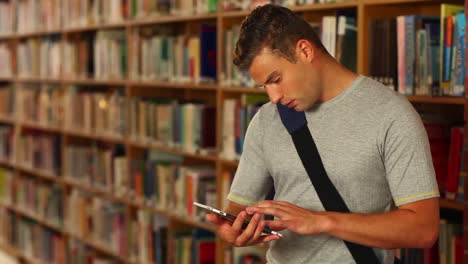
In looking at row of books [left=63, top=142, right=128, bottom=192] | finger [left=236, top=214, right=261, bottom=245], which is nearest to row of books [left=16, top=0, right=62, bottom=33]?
row of books [left=63, top=142, right=128, bottom=192]

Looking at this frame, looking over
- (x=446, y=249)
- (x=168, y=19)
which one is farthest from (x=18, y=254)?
(x=446, y=249)

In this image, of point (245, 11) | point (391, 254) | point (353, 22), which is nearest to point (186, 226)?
point (245, 11)

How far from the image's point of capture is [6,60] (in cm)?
607

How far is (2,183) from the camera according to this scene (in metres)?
6.25

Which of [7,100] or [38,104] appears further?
[7,100]

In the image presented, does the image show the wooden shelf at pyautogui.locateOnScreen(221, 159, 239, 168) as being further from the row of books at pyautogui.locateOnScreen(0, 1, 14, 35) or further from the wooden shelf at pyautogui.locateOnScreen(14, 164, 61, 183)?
the row of books at pyautogui.locateOnScreen(0, 1, 14, 35)

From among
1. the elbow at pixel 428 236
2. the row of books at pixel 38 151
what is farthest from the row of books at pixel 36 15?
the elbow at pixel 428 236

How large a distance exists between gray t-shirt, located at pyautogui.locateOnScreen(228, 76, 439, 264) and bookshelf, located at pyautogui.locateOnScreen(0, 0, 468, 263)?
0.67 metres

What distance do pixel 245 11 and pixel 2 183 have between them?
3.92m

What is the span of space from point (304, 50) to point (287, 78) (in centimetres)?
8

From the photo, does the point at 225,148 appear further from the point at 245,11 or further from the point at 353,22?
the point at 353,22

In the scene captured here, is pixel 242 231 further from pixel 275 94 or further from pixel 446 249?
pixel 446 249

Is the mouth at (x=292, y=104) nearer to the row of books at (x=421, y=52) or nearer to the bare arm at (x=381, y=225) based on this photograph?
the bare arm at (x=381, y=225)

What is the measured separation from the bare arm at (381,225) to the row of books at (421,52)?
2.81ft
